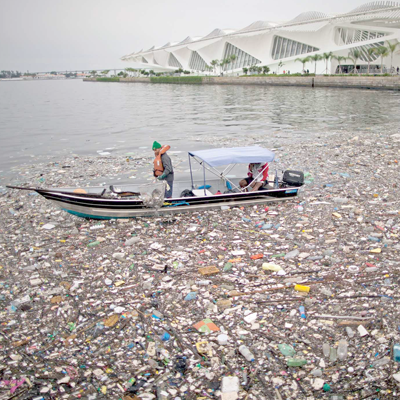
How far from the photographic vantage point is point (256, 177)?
29.1 ft

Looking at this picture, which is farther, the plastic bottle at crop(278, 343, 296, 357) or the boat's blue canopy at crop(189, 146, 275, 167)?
the boat's blue canopy at crop(189, 146, 275, 167)

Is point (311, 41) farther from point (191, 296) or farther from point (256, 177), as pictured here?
point (191, 296)

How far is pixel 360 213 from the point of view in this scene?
8156mm

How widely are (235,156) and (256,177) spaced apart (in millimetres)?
733

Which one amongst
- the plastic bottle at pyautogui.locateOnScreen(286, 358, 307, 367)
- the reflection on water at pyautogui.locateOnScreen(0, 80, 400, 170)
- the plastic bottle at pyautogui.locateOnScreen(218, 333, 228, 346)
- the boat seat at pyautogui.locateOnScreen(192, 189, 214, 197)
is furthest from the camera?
the reflection on water at pyautogui.locateOnScreen(0, 80, 400, 170)


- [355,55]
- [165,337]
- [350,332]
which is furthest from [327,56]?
[165,337]

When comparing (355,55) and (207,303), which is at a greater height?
(355,55)

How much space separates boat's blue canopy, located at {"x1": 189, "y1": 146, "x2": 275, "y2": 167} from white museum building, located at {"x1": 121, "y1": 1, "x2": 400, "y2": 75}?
52758 mm

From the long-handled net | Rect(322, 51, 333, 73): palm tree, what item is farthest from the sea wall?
the long-handled net

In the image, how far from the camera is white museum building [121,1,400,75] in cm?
5835

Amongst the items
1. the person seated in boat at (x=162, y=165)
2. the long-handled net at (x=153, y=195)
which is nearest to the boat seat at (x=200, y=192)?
the person seated in boat at (x=162, y=165)

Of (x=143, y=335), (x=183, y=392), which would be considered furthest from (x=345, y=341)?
(x=143, y=335)

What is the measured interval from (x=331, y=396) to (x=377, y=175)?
846cm

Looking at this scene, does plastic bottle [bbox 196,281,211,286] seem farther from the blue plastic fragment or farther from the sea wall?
the sea wall
